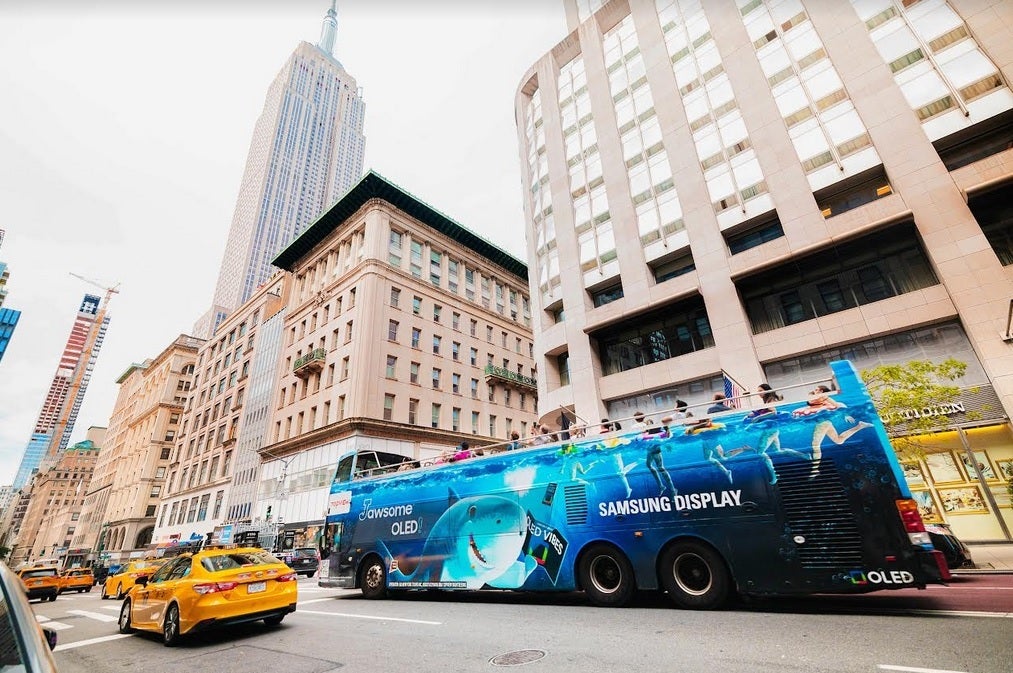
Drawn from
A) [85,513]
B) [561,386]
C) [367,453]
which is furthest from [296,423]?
[85,513]

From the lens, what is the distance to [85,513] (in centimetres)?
8594

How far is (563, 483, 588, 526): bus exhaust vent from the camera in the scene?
959 centimetres

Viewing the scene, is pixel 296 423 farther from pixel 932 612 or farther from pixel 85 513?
pixel 85 513

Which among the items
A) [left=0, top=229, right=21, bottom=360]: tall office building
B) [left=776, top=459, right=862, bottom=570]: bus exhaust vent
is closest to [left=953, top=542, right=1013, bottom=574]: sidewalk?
[left=776, top=459, right=862, bottom=570]: bus exhaust vent

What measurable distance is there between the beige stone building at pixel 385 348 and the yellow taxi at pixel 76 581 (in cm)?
1212

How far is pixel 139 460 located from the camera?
7175 centimetres

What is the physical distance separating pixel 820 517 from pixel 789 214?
701 inches

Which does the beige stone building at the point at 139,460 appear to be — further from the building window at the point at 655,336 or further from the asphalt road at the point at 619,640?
the asphalt road at the point at 619,640

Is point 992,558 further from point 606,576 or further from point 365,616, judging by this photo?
point 365,616

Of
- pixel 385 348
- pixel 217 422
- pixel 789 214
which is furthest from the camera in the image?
pixel 217 422

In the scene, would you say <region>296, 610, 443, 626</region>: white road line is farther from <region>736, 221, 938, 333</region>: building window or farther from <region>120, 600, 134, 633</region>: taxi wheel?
<region>736, 221, 938, 333</region>: building window

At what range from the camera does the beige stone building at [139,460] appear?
66312 mm

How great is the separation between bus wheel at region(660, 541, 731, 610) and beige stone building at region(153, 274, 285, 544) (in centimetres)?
4781

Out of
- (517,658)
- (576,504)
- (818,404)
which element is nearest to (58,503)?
(576,504)
